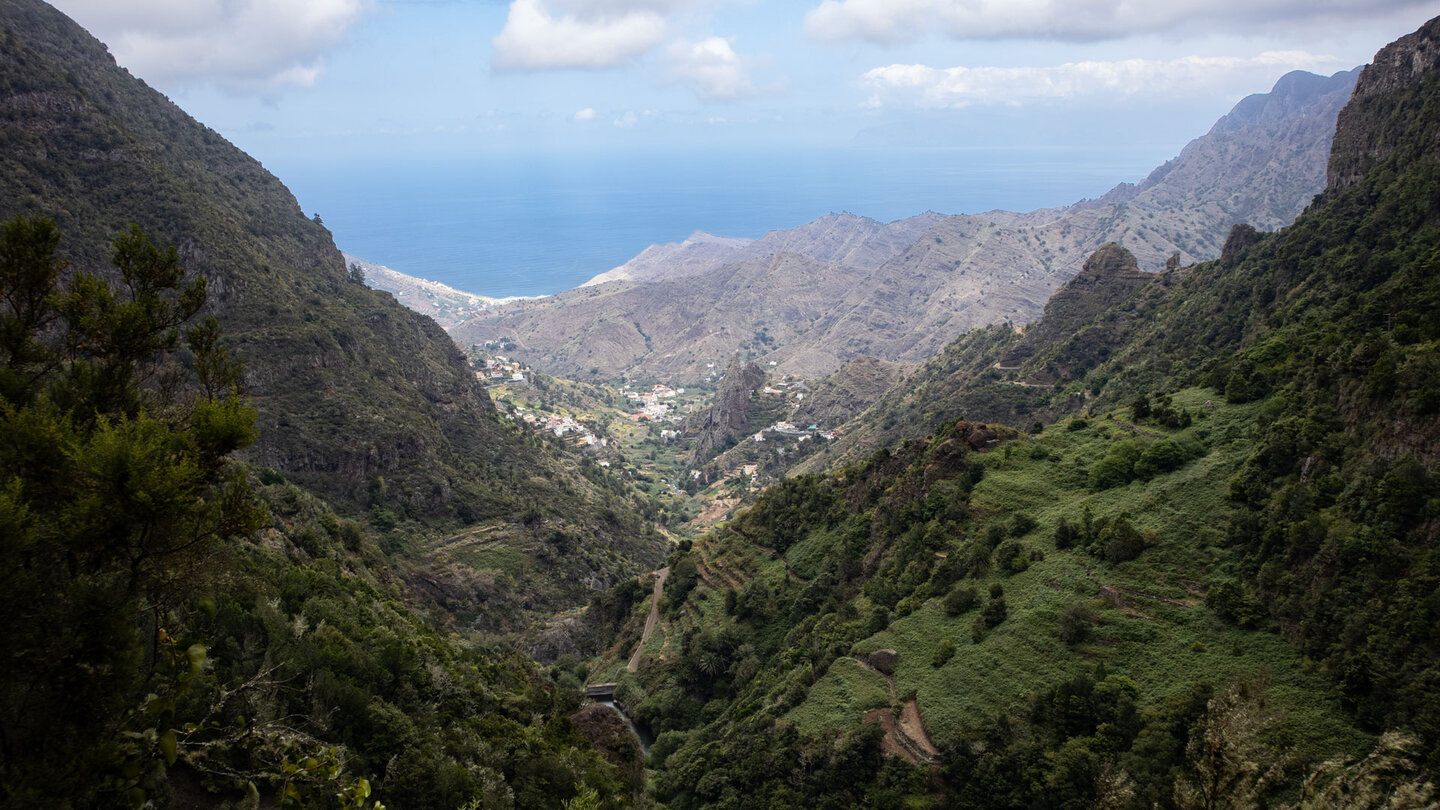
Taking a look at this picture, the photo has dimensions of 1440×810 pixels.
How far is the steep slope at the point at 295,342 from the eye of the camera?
54.6 meters

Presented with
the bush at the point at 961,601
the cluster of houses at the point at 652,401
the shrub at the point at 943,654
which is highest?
the bush at the point at 961,601

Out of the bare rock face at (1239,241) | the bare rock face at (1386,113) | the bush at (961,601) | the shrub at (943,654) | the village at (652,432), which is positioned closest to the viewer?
the shrub at (943,654)

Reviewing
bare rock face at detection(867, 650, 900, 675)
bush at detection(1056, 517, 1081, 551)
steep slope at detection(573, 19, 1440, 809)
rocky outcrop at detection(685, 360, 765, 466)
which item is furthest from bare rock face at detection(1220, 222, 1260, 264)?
rocky outcrop at detection(685, 360, 765, 466)

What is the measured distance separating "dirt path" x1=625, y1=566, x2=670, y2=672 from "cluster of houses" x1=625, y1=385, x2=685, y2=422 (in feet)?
343

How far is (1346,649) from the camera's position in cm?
2083

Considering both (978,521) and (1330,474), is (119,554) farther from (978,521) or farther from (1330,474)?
(978,521)

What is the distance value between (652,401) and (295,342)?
124326 millimetres

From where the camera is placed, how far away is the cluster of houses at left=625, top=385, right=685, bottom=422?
166 metres

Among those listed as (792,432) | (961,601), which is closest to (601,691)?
(961,601)

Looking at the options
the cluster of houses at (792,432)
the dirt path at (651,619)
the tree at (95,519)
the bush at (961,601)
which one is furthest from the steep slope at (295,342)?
the cluster of houses at (792,432)

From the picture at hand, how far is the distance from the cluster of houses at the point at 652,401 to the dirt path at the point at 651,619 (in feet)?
343

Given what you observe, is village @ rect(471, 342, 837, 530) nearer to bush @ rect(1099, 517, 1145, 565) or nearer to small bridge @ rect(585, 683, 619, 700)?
small bridge @ rect(585, 683, 619, 700)

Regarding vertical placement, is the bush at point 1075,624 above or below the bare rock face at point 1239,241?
below

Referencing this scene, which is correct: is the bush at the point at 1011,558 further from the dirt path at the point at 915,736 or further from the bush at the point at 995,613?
the dirt path at the point at 915,736
